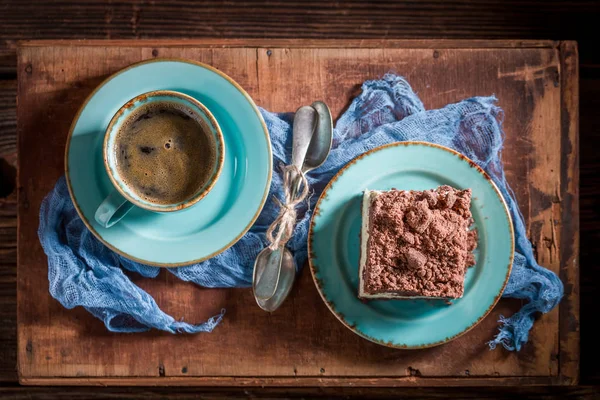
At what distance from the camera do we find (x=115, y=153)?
1.35 meters

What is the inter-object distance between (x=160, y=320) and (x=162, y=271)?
0.13 meters

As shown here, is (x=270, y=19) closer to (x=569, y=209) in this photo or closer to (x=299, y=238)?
(x=299, y=238)

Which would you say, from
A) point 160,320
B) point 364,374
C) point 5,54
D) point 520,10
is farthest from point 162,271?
point 520,10

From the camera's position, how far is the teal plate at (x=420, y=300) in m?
1.45

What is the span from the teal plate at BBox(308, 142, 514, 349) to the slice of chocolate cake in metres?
0.12

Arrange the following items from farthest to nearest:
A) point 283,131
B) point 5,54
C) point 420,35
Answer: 1. point 420,35
2. point 5,54
3. point 283,131

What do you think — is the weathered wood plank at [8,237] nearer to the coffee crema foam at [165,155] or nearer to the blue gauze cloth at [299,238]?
the blue gauze cloth at [299,238]

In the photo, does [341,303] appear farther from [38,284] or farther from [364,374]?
[38,284]

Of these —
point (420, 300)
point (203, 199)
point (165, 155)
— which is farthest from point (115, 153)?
point (420, 300)

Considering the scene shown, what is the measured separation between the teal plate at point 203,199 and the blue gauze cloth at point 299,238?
10 centimetres

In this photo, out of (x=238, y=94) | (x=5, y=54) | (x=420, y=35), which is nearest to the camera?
(x=238, y=94)

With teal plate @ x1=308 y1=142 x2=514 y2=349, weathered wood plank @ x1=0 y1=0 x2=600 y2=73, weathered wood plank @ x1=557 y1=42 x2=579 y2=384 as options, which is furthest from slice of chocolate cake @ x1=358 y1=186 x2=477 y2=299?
weathered wood plank @ x1=0 y1=0 x2=600 y2=73

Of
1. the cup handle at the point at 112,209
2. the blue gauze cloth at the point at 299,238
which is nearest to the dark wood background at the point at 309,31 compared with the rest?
the blue gauze cloth at the point at 299,238

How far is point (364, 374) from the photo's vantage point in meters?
1.52
